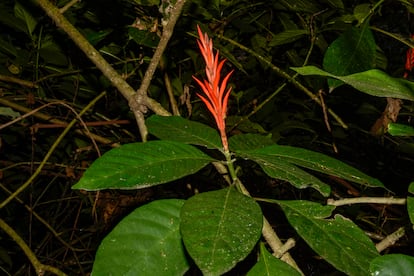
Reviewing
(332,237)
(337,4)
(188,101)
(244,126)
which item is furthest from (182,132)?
(337,4)

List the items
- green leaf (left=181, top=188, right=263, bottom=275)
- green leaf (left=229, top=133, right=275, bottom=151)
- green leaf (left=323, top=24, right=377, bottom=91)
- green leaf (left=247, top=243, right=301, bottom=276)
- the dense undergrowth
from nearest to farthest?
green leaf (left=181, top=188, right=263, bottom=275) < green leaf (left=247, top=243, right=301, bottom=276) < green leaf (left=229, top=133, right=275, bottom=151) < green leaf (left=323, top=24, right=377, bottom=91) < the dense undergrowth

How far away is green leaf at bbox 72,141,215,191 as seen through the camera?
544 millimetres

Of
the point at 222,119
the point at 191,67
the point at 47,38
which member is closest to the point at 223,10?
the point at 191,67

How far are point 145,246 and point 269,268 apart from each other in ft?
0.50

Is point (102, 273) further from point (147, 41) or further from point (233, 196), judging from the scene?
point (147, 41)

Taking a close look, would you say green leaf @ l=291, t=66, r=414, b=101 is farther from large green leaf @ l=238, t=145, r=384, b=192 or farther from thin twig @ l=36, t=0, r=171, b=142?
thin twig @ l=36, t=0, r=171, b=142

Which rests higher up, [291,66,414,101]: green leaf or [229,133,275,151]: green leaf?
[291,66,414,101]: green leaf

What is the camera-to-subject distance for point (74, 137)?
6.44 ft

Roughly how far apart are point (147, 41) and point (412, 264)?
2.87 ft

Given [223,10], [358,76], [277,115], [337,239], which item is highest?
[358,76]

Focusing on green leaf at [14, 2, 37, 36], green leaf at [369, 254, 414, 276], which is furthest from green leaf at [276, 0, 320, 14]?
green leaf at [369, 254, 414, 276]

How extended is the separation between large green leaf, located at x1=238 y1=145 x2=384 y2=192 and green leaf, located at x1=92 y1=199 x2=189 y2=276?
14cm

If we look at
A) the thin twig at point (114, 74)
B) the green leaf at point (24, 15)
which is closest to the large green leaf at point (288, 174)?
the thin twig at point (114, 74)

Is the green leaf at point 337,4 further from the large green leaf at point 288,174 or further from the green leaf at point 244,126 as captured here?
the large green leaf at point 288,174
